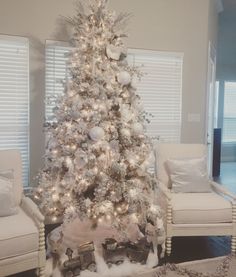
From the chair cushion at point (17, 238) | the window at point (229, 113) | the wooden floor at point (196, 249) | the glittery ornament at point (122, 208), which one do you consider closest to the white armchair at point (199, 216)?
the wooden floor at point (196, 249)

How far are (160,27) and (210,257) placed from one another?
290cm

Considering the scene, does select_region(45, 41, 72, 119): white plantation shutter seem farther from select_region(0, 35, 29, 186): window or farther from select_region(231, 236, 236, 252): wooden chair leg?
select_region(231, 236, 236, 252): wooden chair leg

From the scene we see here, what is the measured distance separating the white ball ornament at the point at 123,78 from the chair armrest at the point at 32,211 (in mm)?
1404

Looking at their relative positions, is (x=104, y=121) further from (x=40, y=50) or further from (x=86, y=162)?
(x=40, y=50)

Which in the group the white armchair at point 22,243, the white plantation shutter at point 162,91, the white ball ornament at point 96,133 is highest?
the white plantation shutter at point 162,91

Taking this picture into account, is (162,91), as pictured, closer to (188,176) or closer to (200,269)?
(188,176)

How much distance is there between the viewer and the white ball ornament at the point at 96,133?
2972mm

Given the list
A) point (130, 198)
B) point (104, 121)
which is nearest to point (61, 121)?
point (104, 121)

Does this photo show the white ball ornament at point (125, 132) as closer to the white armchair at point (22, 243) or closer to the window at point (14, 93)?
the white armchair at point (22, 243)

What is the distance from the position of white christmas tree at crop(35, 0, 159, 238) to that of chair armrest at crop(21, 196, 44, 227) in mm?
171

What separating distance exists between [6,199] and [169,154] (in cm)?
186

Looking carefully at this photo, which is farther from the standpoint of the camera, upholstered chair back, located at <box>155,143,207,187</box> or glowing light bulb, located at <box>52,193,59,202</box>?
upholstered chair back, located at <box>155,143,207,187</box>

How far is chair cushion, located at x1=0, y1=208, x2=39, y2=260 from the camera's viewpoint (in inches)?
93.1

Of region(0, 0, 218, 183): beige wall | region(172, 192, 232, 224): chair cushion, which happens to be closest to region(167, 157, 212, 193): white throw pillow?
region(172, 192, 232, 224): chair cushion
